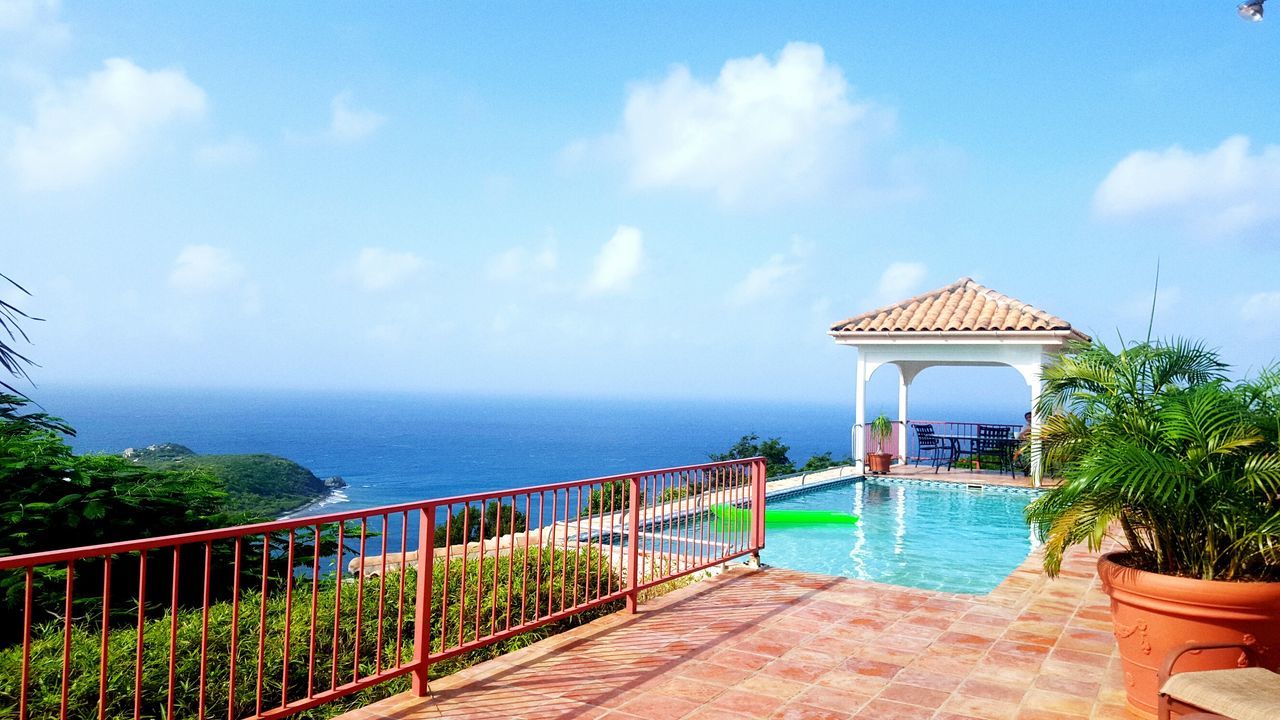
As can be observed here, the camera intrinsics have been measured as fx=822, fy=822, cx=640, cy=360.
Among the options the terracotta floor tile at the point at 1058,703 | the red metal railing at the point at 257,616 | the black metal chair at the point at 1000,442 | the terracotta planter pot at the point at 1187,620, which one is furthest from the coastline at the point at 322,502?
the terracotta planter pot at the point at 1187,620

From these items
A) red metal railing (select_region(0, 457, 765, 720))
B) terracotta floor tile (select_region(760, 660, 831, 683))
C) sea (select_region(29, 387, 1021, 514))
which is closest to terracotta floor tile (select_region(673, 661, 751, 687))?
terracotta floor tile (select_region(760, 660, 831, 683))

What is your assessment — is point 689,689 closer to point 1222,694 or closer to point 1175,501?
point 1222,694

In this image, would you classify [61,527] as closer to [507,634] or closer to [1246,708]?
[507,634]

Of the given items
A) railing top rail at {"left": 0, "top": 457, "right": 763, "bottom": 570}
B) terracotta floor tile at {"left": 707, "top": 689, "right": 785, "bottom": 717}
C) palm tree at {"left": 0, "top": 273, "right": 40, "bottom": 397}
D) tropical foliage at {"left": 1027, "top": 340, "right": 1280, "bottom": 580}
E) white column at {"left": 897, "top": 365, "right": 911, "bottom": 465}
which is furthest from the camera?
white column at {"left": 897, "top": 365, "right": 911, "bottom": 465}

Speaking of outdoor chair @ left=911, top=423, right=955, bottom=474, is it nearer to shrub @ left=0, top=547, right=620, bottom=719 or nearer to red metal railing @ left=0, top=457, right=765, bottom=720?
red metal railing @ left=0, top=457, right=765, bottom=720

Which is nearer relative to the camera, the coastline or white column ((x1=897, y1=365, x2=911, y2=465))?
white column ((x1=897, y1=365, x2=911, y2=465))

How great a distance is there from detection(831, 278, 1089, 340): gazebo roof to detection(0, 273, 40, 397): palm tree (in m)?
14.1

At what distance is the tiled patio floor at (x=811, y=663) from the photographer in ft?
12.4

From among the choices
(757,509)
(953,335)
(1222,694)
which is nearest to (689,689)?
(1222,694)

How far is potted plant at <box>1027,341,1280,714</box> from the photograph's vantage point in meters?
3.42

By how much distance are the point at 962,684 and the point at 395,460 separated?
8453 centimetres

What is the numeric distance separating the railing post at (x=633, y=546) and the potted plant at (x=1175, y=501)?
7.57ft

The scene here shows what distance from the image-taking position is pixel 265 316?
65250mm

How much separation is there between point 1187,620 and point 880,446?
13448 mm
